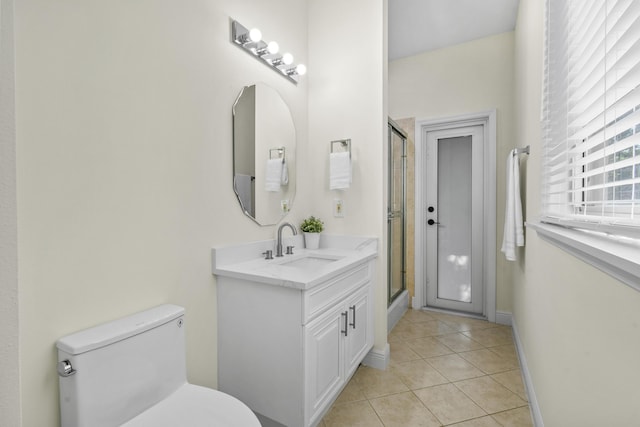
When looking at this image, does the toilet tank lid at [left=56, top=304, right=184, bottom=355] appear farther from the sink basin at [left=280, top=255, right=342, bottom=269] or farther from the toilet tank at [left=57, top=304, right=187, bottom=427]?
the sink basin at [left=280, top=255, right=342, bottom=269]

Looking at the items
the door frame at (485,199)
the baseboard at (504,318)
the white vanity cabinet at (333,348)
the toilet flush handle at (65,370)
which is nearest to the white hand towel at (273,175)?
the white vanity cabinet at (333,348)

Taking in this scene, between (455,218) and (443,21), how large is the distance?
75.8 inches

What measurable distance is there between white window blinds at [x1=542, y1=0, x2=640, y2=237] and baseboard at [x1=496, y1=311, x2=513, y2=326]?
188 cm

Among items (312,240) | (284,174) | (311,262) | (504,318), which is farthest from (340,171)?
(504,318)

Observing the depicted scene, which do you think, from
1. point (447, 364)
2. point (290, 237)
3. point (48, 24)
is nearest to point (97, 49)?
point (48, 24)

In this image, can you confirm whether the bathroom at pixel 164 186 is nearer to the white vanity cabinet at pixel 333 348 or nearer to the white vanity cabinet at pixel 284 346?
the white vanity cabinet at pixel 284 346

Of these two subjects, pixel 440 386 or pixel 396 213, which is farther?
pixel 396 213

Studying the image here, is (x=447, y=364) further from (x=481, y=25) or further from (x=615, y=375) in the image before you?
(x=481, y=25)

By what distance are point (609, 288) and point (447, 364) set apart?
1.78m

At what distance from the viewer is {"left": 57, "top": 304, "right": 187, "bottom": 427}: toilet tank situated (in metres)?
0.94

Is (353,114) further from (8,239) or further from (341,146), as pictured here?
(8,239)

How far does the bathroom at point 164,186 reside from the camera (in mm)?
782

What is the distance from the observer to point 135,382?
1072mm

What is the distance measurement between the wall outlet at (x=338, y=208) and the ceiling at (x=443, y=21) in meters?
1.77
